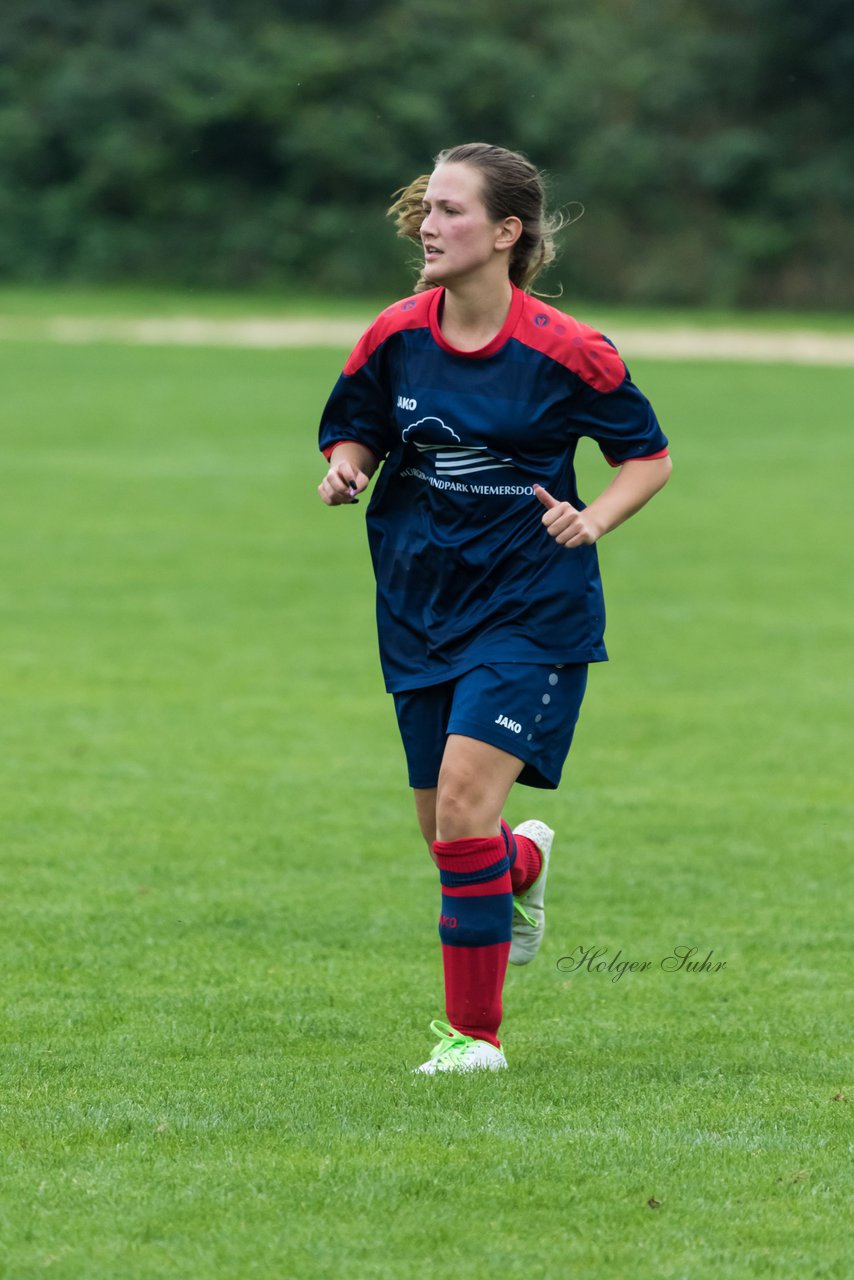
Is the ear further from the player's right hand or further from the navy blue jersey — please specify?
the player's right hand

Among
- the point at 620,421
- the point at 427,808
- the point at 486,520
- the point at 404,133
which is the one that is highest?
the point at 404,133

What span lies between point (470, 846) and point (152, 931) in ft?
5.50

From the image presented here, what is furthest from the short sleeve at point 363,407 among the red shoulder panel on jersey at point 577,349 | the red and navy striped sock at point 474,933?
the red and navy striped sock at point 474,933

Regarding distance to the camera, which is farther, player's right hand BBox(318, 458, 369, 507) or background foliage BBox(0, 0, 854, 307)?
background foliage BBox(0, 0, 854, 307)

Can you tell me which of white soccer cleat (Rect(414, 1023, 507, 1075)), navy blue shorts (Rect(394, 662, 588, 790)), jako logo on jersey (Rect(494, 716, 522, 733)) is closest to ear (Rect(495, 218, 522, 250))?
navy blue shorts (Rect(394, 662, 588, 790))

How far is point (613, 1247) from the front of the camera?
363 cm

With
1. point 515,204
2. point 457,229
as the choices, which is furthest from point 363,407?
point 515,204

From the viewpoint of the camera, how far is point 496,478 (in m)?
4.90

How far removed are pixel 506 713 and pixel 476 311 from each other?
974 mm

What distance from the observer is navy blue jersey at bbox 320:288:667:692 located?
4863 mm

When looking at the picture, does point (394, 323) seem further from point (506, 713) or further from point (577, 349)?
point (506, 713)

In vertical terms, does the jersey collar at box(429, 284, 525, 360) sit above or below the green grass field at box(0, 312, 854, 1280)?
above

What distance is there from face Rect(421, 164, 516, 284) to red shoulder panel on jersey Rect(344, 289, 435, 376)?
0.32 feet

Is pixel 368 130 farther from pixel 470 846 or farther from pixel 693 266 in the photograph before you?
pixel 470 846
